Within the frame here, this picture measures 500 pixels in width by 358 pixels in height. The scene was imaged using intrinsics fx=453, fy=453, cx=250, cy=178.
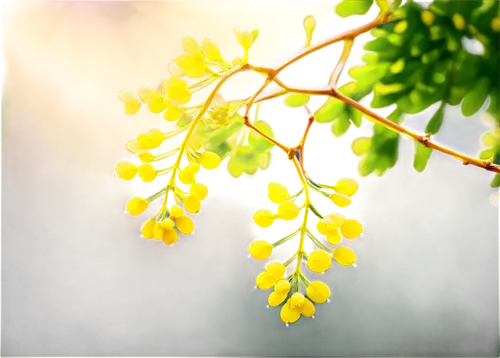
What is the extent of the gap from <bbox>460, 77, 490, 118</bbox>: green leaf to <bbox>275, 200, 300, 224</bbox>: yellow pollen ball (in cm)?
36

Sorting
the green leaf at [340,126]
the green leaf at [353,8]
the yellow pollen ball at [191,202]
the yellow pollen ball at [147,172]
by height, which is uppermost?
the green leaf at [353,8]

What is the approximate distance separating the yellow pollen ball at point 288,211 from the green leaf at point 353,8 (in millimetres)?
335

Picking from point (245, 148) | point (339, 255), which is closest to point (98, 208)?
point (245, 148)

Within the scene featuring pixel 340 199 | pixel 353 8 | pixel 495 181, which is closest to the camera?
pixel 340 199

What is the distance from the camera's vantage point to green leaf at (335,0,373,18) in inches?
28.0

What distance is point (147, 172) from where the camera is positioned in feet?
2.02

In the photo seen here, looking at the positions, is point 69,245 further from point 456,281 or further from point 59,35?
point 456,281

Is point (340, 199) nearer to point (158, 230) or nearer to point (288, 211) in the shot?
point (288, 211)

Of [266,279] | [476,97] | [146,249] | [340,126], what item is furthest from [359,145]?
[146,249]

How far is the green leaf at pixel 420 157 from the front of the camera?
790mm

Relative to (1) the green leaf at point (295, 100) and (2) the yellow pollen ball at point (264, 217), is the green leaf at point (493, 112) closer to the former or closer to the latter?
(1) the green leaf at point (295, 100)

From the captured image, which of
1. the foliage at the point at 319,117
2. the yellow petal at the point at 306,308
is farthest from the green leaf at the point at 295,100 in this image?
the yellow petal at the point at 306,308

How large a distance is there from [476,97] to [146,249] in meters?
0.62

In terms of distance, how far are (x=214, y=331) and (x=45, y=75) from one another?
0.56 meters
